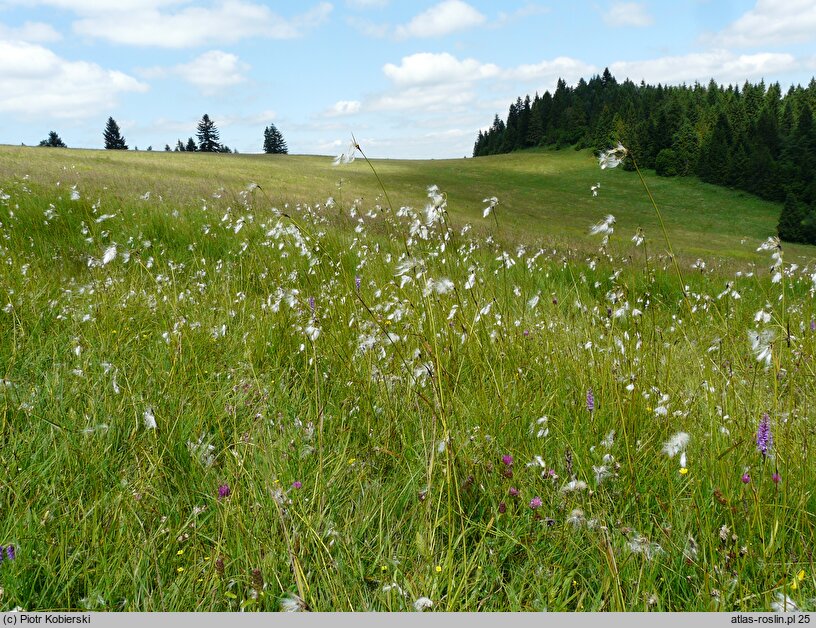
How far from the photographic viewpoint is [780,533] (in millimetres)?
2008

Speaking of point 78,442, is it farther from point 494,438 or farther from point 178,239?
point 178,239

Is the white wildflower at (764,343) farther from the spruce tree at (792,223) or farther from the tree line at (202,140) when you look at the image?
the tree line at (202,140)

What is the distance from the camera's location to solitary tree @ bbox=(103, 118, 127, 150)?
4368 inches

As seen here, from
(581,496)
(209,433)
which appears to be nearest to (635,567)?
(581,496)

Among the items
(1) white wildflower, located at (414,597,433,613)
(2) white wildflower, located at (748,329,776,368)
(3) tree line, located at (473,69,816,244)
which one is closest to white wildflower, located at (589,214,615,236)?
(2) white wildflower, located at (748,329,776,368)

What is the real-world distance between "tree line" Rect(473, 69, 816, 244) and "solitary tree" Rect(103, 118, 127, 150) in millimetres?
81744

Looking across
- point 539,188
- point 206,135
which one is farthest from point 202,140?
point 539,188

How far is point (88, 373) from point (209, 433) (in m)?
1.06

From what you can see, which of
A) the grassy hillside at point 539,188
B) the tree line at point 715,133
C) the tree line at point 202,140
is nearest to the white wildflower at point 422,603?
the grassy hillside at point 539,188

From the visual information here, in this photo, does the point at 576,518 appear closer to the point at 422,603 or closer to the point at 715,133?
the point at 422,603

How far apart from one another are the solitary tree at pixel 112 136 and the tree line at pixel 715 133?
81744 mm

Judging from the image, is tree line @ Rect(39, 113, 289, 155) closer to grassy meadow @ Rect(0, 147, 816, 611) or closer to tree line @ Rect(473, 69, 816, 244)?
tree line @ Rect(473, 69, 816, 244)

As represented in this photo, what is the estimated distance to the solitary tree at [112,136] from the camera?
364ft

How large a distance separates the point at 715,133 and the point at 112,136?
358 ft
